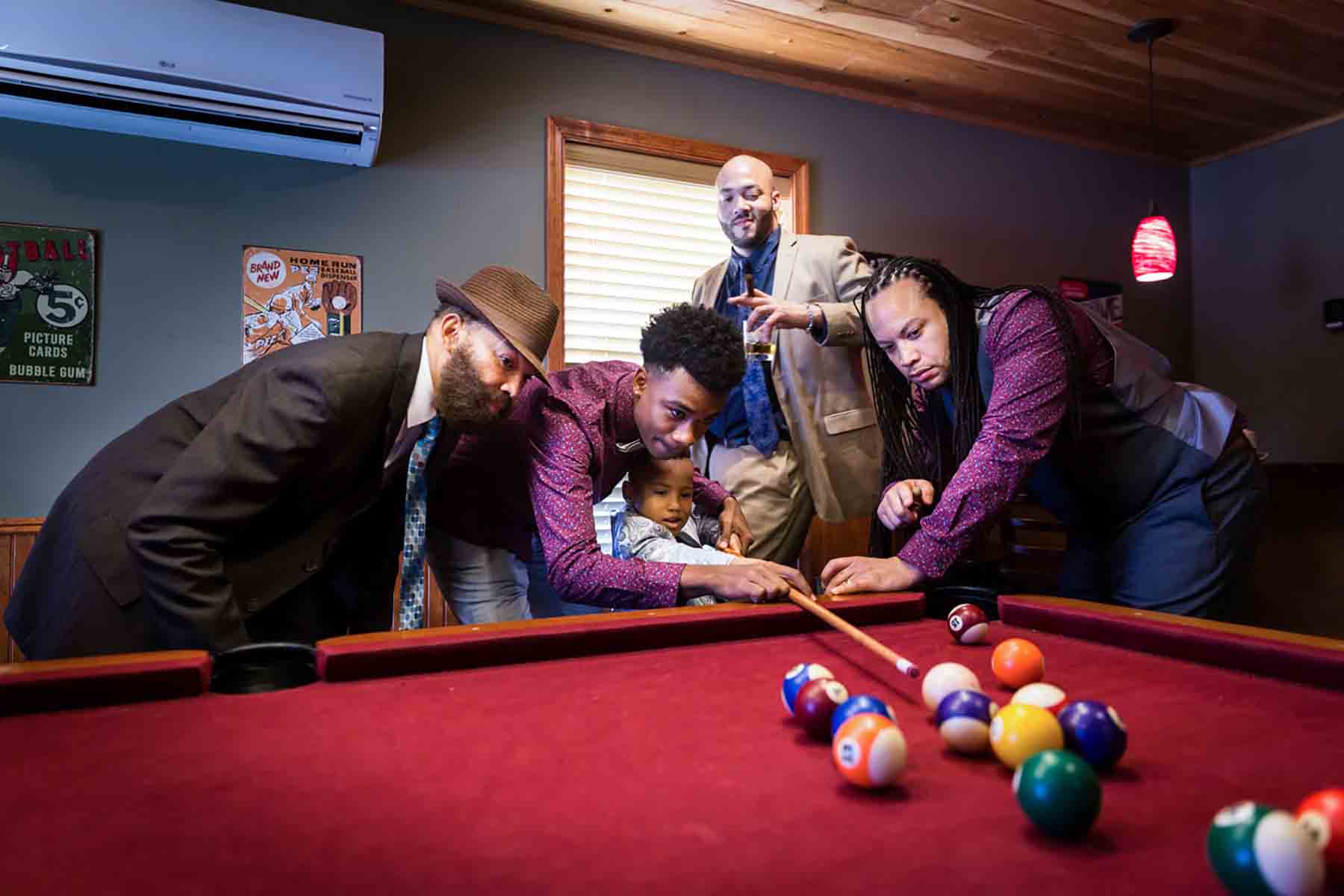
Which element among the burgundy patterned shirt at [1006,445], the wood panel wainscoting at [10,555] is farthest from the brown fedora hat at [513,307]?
the wood panel wainscoting at [10,555]

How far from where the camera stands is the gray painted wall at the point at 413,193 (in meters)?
2.88

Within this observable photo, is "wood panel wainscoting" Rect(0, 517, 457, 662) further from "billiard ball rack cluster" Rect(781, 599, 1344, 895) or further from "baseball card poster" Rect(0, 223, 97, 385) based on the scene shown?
"billiard ball rack cluster" Rect(781, 599, 1344, 895)

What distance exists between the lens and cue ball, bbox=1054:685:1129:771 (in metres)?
0.85

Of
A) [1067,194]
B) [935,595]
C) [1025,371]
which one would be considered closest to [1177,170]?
[1067,194]

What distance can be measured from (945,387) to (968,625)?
2.76ft

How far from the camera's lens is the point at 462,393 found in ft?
6.21

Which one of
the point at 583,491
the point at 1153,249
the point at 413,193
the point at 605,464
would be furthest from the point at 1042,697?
the point at 1153,249

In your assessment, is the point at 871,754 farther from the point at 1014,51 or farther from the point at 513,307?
the point at 1014,51

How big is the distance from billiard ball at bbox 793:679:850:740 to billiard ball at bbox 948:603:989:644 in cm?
53

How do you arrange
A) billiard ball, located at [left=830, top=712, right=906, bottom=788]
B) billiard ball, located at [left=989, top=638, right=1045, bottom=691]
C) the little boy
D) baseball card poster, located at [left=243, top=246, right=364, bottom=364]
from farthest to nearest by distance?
baseball card poster, located at [left=243, top=246, right=364, bottom=364]
the little boy
billiard ball, located at [left=989, top=638, right=1045, bottom=691]
billiard ball, located at [left=830, top=712, right=906, bottom=788]

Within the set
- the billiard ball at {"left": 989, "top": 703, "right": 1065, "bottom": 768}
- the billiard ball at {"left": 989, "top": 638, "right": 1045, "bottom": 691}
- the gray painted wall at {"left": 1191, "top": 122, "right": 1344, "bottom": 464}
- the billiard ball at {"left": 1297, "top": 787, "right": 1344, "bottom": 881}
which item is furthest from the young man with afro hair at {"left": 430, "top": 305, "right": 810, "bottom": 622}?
the gray painted wall at {"left": 1191, "top": 122, "right": 1344, "bottom": 464}

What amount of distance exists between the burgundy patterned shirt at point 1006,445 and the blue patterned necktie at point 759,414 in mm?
1033

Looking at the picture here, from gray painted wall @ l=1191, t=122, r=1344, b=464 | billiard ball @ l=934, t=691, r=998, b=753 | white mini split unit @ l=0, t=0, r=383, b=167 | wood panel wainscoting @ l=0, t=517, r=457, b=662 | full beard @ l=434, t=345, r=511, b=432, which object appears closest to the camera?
billiard ball @ l=934, t=691, r=998, b=753

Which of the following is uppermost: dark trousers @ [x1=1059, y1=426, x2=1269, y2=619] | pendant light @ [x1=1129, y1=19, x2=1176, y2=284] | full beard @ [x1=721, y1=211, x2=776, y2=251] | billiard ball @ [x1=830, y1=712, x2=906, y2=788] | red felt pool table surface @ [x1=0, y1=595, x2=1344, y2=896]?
pendant light @ [x1=1129, y1=19, x2=1176, y2=284]
